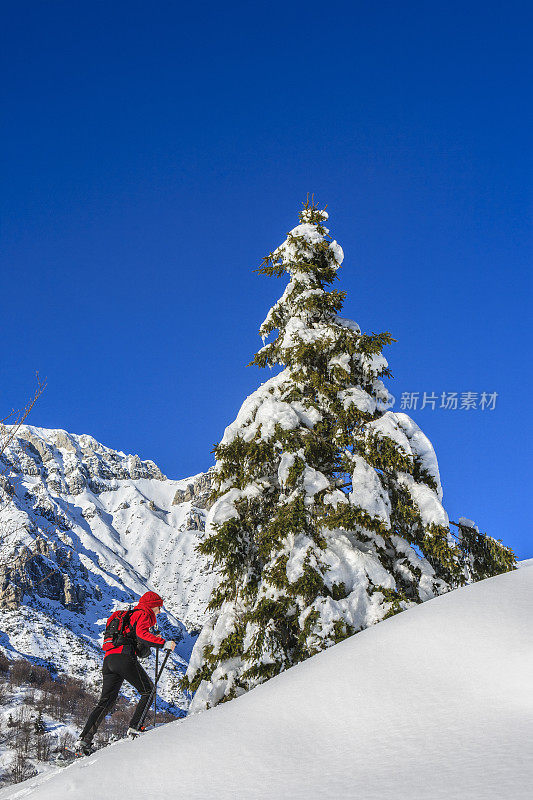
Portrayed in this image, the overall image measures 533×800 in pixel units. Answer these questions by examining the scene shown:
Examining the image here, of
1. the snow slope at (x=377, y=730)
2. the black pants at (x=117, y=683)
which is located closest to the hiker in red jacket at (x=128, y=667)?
the black pants at (x=117, y=683)

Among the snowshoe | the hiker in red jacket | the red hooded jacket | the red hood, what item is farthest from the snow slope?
the red hood

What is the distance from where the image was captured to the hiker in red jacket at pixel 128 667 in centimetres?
633

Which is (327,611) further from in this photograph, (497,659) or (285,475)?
(497,659)

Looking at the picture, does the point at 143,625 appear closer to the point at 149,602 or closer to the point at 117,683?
the point at 149,602

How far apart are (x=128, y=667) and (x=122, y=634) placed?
372 mm

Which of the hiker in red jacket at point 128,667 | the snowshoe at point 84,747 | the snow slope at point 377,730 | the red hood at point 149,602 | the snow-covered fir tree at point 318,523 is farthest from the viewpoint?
the snow-covered fir tree at point 318,523

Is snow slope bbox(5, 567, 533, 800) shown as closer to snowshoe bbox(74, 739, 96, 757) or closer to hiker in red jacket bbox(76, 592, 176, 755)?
snowshoe bbox(74, 739, 96, 757)

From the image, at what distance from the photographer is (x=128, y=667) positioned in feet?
21.0

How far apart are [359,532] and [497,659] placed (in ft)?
14.1

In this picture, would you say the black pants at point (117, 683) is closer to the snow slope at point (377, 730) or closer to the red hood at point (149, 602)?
the red hood at point (149, 602)

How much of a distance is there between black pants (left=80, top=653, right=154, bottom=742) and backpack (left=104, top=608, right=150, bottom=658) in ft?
0.40

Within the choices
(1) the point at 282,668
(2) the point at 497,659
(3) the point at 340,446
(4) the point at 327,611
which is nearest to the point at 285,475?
(3) the point at 340,446

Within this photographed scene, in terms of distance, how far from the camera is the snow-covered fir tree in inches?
309

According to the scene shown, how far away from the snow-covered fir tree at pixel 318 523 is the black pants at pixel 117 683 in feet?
5.68
